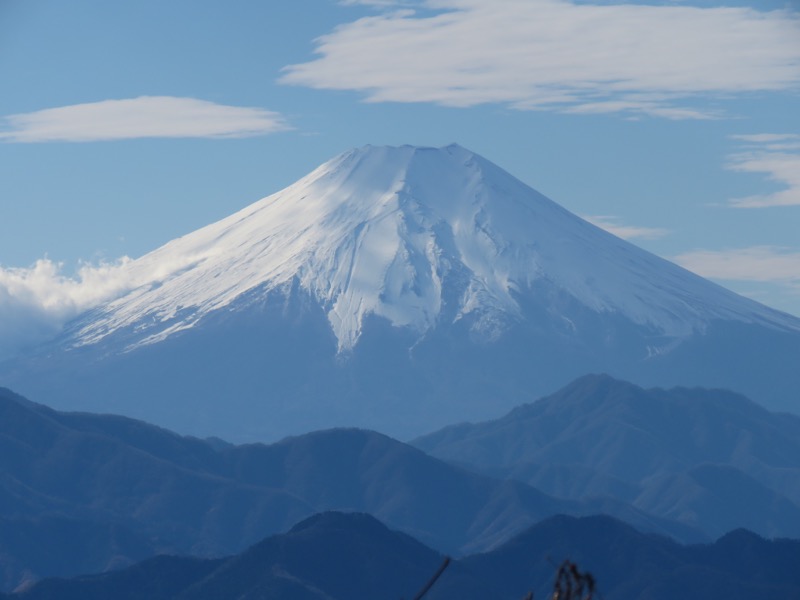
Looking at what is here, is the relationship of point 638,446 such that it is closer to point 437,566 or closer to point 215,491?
point 215,491

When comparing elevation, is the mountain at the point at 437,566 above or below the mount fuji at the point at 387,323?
above

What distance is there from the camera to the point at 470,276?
433 feet

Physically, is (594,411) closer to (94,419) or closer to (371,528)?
(94,419)

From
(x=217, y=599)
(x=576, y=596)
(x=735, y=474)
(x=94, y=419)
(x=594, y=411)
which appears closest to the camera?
(x=576, y=596)

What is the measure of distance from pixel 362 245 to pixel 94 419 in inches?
1906

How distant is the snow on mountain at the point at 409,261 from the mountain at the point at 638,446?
20189 mm

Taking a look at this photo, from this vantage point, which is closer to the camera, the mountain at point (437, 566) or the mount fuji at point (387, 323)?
the mountain at point (437, 566)

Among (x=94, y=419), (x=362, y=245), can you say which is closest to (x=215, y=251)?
(x=362, y=245)

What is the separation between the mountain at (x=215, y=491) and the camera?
72062mm

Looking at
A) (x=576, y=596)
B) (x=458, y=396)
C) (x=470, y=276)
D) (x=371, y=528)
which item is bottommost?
(x=458, y=396)

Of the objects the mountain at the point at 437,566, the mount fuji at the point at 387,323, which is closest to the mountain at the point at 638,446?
the mount fuji at the point at 387,323

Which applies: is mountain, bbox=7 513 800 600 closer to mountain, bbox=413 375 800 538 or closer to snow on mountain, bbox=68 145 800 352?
mountain, bbox=413 375 800 538

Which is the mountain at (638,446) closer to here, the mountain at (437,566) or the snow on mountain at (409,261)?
the snow on mountain at (409,261)

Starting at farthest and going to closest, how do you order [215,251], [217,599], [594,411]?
[215,251], [594,411], [217,599]
